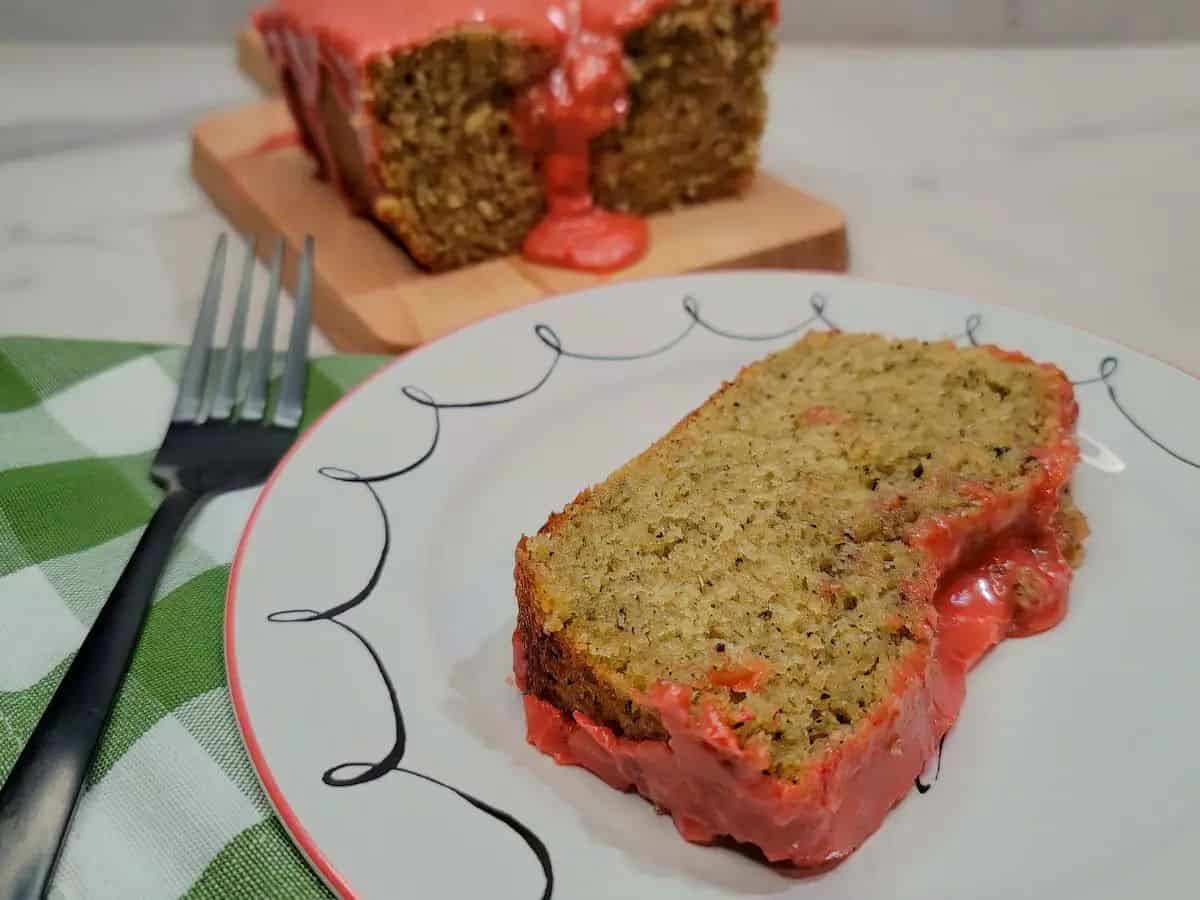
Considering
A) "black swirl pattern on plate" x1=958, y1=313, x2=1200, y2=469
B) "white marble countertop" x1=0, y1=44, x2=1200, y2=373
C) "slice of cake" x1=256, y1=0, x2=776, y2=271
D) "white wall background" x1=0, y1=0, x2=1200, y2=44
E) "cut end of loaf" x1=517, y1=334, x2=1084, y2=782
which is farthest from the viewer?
"white wall background" x1=0, y1=0, x2=1200, y2=44

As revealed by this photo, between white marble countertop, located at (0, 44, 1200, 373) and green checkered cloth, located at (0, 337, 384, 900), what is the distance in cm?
54

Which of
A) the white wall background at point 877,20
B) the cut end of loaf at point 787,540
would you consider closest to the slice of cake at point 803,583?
the cut end of loaf at point 787,540

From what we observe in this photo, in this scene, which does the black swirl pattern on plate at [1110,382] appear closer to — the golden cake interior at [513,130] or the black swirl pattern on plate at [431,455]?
the black swirl pattern on plate at [431,455]

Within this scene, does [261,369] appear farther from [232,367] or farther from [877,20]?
[877,20]

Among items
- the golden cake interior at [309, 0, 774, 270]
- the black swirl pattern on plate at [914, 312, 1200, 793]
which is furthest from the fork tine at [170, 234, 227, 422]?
the black swirl pattern on plate at [914, 312, 1200, 793]

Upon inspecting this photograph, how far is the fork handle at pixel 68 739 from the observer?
4.12 feet

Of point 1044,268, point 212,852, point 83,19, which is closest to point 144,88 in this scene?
point 83,19

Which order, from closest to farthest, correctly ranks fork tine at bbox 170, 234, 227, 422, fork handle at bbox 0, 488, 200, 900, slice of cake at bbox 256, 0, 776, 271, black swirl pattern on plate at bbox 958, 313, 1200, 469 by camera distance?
fork handle at bbox 0, 488, 200, 900 → black swirl pattern on plate at bbox 958, 313, 1200, 469 → fork tine at bbox 170, 234, 227, 422 → slice of cake at bbox 256, 0, 776, 271

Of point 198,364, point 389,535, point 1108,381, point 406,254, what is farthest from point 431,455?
point 1108,381

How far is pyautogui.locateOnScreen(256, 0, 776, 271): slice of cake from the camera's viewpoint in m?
2.55

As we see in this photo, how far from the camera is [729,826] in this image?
1.30 m

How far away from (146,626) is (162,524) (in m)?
0.22

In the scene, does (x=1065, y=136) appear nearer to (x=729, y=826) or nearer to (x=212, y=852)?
(x=729, y=826)

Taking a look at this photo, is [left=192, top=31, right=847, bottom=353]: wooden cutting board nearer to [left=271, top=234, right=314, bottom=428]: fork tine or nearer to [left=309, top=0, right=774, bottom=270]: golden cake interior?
[left=309, top=0, right=774, bottom=270]: golden cake interior
